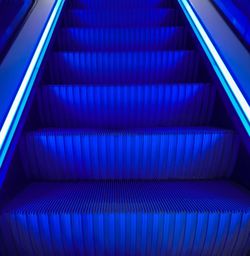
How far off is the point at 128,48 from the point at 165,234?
4.90 ft

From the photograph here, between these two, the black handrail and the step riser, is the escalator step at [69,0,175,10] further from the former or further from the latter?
the step riser

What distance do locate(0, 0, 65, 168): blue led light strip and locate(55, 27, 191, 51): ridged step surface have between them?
0.26 metres

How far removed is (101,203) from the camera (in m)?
1.16

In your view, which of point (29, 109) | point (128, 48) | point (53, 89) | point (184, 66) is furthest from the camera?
point (128, 48)

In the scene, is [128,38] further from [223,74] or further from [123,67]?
[223,74]

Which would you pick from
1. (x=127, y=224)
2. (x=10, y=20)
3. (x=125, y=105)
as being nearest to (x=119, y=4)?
(x=10, y=20)

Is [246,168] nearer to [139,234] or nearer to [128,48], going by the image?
[139,234]

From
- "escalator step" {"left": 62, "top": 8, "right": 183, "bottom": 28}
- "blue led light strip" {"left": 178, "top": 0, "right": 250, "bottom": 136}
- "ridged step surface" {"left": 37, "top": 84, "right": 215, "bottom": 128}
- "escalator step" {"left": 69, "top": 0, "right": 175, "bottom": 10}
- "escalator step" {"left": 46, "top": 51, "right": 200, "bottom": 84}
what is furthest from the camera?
"escalator step" {"left": 69, "top": 0, "right": 175, "bottom": 10}

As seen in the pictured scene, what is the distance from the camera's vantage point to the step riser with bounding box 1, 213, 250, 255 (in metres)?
1.10

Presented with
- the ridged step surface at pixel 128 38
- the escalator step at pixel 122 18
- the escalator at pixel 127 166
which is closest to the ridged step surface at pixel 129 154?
the escalator at pixel 127 166

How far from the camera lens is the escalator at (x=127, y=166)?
1.11 metres

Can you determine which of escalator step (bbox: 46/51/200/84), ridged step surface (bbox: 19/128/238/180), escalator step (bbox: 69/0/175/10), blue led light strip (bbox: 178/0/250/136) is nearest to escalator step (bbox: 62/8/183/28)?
escalator step (bbox: 69/0/175/10)

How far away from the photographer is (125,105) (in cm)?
160

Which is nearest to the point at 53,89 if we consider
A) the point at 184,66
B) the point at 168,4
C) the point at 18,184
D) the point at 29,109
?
the point at 29,109
